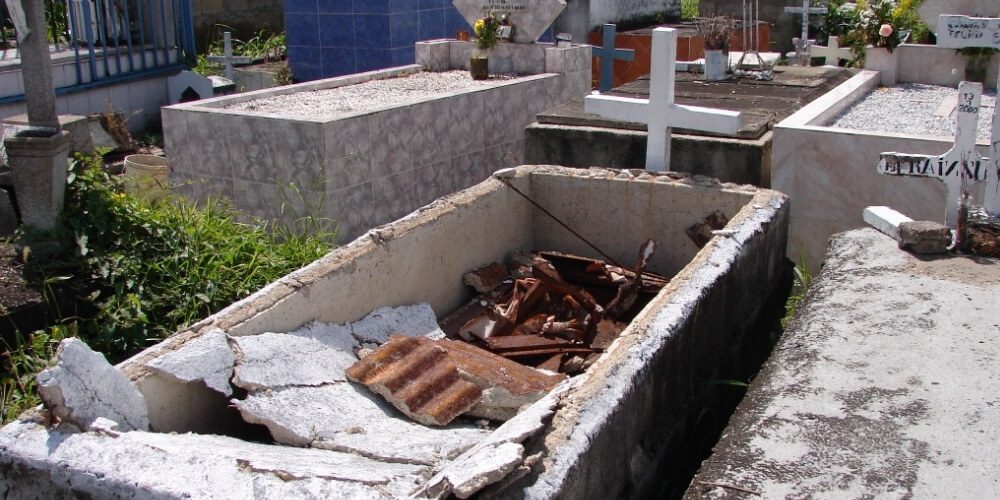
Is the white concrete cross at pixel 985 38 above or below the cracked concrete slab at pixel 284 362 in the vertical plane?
above

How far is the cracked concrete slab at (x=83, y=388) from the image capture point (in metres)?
2.72

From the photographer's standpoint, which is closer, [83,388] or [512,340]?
[83,388]

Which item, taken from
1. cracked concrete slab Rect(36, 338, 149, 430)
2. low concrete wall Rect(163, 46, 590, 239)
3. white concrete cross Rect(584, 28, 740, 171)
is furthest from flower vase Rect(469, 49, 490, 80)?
cracked concrete slab Rect(36, 338, 149, 430)

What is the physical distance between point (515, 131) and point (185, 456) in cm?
641

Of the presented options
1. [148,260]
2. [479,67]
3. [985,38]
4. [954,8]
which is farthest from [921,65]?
[148,260]

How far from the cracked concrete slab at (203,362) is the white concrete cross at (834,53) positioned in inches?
395

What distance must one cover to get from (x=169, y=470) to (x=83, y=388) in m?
0.39

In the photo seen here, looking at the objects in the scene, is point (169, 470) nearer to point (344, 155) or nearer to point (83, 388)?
point (83, 388)

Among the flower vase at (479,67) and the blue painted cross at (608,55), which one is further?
the blue painted cross at (608,55)

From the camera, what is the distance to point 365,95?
860 centimetres

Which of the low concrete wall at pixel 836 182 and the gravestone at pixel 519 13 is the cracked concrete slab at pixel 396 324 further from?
the gravestone at pixel 519 13

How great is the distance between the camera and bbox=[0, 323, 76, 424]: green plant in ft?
14.7

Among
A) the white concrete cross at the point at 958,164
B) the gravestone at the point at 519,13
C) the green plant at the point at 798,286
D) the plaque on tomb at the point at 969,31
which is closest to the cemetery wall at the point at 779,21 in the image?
the gravestone at the point at 519,13

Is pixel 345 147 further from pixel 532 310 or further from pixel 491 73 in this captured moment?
pixel 491 73
